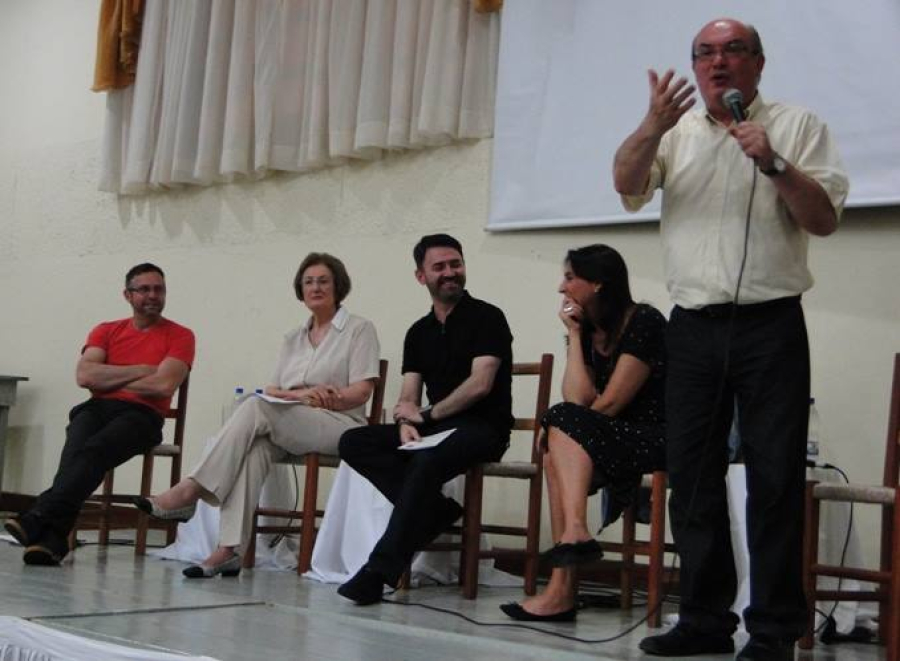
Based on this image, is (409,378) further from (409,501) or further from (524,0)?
(524,0)

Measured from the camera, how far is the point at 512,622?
9.36ft

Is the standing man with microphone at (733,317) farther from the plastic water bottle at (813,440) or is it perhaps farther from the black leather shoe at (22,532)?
the black leather shoe at (22,532)

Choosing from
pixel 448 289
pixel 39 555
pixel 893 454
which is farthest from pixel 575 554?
pixel 39 555

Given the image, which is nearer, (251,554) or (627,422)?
(627,422)

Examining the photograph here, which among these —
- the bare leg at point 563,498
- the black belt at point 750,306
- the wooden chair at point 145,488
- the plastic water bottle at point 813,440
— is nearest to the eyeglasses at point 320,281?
the wooden chair at point 145,488

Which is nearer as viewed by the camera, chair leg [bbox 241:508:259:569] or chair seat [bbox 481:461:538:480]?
chair seat [bbox 481:461:538:480]

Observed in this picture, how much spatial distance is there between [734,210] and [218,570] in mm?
2038

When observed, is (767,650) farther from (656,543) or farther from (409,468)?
(409,468)

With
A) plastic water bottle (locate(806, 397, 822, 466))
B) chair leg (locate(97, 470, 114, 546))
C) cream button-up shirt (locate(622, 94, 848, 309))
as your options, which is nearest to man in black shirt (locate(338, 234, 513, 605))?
plastic water bottle (locate(806, 397, 822, 466))

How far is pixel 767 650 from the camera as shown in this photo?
2.24 m

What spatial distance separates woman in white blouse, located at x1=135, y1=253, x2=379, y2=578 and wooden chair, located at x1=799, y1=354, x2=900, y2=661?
5.15ft

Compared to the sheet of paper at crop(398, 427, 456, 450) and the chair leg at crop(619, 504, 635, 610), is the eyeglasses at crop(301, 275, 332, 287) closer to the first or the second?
the sheet of paper at crop(398, 427, 456, 450)

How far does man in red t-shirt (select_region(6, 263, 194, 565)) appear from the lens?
369 centimetres

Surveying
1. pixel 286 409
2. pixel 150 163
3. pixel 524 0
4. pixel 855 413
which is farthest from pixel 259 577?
pixel 150 163
